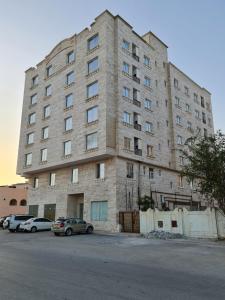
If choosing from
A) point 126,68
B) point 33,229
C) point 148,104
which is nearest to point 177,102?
point 148,104

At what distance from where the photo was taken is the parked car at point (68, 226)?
82.2 ft

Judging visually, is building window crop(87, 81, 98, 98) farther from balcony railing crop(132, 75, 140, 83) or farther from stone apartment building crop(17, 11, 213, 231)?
balcony railing crop(132, 75, 140, 83)

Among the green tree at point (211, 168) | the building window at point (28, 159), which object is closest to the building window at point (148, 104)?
the green tree at point (211, 168)

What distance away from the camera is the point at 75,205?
116ft

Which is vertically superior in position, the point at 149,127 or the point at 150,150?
the point at 149,127

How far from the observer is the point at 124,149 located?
30547 millimetres

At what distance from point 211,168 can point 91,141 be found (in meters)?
15.0

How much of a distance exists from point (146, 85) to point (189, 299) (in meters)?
33.1

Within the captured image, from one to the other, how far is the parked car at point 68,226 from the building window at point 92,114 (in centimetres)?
1183

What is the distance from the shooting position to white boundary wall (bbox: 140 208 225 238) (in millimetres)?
21625

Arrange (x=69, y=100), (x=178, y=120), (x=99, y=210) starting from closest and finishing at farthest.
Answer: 1. (x=99, y=210)
2. (x=69, y=100)
3. (x=178, y=120)

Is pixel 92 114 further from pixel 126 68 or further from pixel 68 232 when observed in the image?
pixel 68 232

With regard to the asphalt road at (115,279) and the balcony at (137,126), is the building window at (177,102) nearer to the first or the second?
the balcony at (137,126)

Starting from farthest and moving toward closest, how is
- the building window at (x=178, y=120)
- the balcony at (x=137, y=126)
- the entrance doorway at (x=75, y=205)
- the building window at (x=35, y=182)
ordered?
the building window at (x=178, y=120)
the building window at (x=35, y=182)
the entrance doorway at (x=75, y=205)
the balcony at (x=137, y=126)
